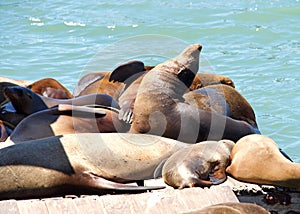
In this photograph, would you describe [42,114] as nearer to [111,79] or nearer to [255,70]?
[111,79]

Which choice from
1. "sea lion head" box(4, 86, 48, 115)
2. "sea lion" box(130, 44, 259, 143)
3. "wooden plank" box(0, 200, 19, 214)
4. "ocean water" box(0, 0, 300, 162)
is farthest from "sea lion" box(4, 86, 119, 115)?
"ocean water" box(0, 0, 300, 162)

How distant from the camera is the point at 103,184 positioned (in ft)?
13.1

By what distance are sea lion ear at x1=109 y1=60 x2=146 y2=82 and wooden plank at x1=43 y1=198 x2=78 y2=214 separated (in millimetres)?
2905

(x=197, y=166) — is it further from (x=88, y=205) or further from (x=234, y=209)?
(x=234, y=209)

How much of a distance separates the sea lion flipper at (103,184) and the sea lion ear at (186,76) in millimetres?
1581

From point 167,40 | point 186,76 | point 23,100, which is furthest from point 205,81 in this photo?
point 167,40

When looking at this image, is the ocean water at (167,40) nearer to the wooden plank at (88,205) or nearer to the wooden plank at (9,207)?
the wooden plank at (88,205)

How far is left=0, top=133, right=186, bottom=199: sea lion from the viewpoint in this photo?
156 inches

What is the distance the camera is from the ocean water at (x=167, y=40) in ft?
33.5

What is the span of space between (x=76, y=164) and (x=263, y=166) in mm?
1115

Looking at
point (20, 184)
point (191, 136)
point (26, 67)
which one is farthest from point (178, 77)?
point (26, 67)

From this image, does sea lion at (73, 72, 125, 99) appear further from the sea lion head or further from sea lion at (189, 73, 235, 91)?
the sea lion head

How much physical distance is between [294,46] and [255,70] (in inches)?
68.1

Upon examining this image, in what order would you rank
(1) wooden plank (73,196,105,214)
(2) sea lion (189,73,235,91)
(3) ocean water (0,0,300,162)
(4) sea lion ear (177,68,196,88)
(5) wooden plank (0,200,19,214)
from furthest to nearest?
(3) ocean water (0,0,300,162)
(2) sea lion (189,73,235,91)
(4) sea lion ear (177,68,196,88)
(1) wooden plank (73,196,105,214)
(5) wooden plank (0,200,19,214)
